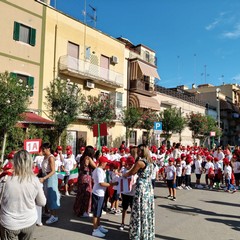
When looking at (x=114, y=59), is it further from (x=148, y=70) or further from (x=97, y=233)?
(x=97, y=233)

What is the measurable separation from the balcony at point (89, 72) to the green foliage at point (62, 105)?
6.26 feet

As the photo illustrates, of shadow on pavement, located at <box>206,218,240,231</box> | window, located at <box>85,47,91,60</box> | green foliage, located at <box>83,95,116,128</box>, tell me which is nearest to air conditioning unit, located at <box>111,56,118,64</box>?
window, located at <box>85,47,91,60</box>

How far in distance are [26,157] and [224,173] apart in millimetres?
10802

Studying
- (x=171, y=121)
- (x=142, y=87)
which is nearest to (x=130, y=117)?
(x=142, y=87)

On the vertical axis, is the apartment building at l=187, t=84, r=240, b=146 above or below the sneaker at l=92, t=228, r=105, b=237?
above

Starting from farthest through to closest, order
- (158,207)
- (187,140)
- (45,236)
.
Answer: (187,140), (158,207), (45,236)

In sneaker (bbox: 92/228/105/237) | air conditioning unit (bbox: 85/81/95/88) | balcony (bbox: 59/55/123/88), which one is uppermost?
balcony (bbox: 59/55/123/88)

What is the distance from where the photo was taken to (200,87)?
2322 inches

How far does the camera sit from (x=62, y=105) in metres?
17.5

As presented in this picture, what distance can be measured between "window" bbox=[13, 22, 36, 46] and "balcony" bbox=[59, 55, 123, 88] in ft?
8.36

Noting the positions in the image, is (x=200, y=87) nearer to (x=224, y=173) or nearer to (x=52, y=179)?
(x=224, y=173)

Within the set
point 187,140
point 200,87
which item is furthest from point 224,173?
point 200,87

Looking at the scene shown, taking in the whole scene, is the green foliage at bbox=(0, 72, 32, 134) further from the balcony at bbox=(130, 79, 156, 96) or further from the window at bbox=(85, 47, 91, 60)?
the balcony at bbox=(130, 79, 156, 96)

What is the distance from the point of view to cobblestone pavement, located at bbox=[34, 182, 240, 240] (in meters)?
5.84
